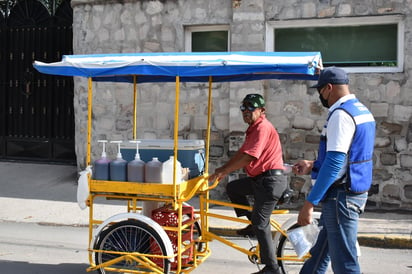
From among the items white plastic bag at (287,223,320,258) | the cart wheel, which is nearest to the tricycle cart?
the cart wheel

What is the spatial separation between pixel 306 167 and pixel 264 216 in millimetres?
798

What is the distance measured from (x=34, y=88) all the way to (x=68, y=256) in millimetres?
5857

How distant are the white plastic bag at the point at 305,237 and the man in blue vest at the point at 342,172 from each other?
50 centimetres

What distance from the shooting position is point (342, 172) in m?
3.83

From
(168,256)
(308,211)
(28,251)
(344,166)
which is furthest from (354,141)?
(28,251)

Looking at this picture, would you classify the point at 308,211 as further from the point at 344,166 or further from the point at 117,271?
the point at 117,271

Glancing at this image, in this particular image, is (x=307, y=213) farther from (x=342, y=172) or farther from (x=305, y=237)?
(x=305, y=237)

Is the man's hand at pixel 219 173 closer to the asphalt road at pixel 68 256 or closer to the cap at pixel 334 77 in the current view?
the asphalt road at pixel 68 256

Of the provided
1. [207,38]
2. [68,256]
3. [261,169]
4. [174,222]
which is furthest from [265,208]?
[207,38]

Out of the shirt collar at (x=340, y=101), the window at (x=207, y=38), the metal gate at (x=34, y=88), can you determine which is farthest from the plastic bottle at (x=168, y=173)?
the metal gate at (x=34, y=88)

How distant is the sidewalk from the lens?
7.26 meters

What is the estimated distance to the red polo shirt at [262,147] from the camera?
4.95m

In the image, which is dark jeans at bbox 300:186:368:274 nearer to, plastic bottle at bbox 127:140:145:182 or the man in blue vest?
the man in blue vest

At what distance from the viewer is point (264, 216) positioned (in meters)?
5.00
